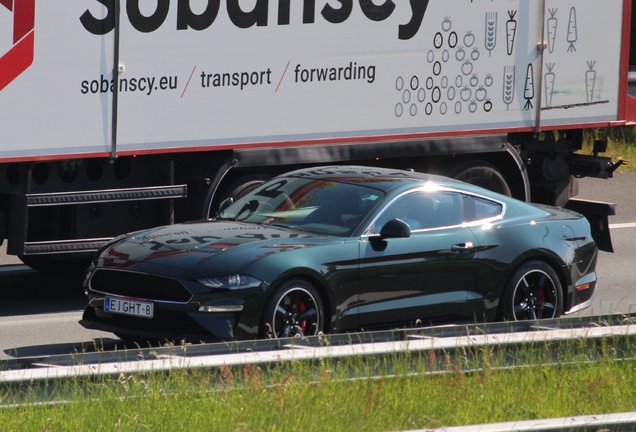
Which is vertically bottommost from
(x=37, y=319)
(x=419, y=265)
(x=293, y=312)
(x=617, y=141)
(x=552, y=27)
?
(x=37, y=319)

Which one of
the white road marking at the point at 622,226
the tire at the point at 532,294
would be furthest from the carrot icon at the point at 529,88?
the tire at the point at 532,294

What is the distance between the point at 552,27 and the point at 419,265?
5.15 meters

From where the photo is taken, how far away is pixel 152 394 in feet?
19.2

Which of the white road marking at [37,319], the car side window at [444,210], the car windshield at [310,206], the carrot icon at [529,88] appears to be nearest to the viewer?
the car windshield at [310,206]

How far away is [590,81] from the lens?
1316 cm

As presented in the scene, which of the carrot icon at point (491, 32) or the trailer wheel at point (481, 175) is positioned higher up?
the carrot icon at point (491, 32)

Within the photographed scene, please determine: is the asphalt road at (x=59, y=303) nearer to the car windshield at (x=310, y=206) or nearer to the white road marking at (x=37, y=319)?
the white road marking at (x=37, y=319)

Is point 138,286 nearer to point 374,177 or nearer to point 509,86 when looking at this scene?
point 374,177

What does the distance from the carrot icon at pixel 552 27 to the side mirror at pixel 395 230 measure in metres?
5.10

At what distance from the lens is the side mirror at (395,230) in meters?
8.50

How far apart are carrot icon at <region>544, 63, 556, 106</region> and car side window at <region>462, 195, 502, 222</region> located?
389 centimetres

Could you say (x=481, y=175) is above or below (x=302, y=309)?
above

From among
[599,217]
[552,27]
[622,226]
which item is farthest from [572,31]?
[622,226]

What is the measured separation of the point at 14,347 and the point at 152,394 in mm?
3384
